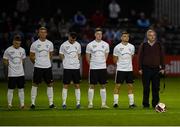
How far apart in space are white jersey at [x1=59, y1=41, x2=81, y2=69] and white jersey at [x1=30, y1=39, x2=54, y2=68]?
1.53ft

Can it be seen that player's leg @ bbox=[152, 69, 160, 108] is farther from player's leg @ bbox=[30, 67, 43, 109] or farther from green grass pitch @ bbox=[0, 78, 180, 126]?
player's leg @ bbox=[30, 67, 43, 109]

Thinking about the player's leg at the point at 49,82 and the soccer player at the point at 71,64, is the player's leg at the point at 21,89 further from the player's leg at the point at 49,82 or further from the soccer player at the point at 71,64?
the soccer player at the point at 71,64

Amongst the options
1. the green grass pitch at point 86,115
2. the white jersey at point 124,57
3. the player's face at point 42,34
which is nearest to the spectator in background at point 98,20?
the green grass pitch at point 86,115

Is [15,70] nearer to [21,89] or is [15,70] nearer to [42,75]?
[21,89]

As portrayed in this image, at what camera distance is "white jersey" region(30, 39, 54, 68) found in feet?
65.6

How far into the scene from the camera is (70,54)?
65.9 feet

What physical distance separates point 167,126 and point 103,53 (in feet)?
15.3

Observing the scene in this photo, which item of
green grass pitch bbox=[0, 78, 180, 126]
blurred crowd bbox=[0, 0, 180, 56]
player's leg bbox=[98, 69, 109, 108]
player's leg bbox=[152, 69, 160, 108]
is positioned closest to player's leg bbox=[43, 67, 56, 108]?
green grass pitch bbox=[0, 78, 180, 126]

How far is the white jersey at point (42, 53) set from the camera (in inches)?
787

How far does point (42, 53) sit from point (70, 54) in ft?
2.80

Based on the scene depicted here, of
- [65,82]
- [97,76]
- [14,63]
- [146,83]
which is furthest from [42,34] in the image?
[146,83]

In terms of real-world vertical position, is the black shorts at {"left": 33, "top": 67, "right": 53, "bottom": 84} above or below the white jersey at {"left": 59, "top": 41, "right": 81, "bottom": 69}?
below

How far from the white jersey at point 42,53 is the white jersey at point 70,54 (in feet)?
1.53

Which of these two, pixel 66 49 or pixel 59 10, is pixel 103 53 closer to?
pixel 66 49
